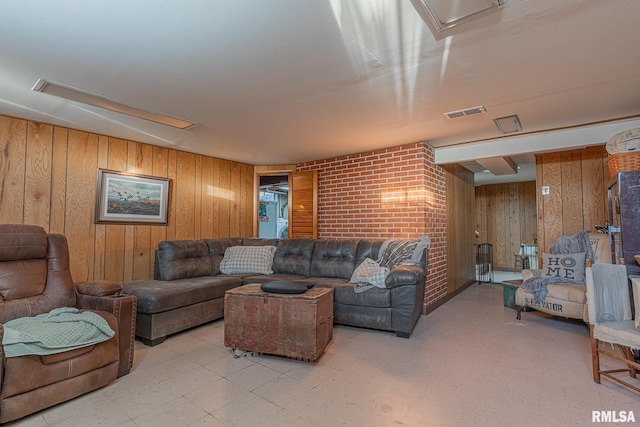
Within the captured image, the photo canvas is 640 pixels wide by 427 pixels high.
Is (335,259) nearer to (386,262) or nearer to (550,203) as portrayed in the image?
(386,262)

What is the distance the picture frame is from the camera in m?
3.60

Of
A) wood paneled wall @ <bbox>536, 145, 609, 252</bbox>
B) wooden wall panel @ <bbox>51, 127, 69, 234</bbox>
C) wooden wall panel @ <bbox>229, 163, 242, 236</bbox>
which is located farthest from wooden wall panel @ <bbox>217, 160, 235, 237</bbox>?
wood paneled wall @ <bbox>536, 145, 609, 252</bbox>

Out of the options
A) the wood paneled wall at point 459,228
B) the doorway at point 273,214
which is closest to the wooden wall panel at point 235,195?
the wood paneled wall at point 459,228

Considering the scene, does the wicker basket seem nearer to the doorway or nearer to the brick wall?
the brick wall

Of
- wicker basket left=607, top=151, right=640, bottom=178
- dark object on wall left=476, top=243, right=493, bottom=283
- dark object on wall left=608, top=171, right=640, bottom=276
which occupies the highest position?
wicker basket left=607, top=151, right=640, bottom=178

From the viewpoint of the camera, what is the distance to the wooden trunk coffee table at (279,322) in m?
2.44

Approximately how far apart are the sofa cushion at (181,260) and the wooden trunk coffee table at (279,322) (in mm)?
1384

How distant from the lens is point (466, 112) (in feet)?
9.64

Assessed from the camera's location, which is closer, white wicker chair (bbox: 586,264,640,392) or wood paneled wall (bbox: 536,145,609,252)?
white wicker chair (bbox: 586,264,640,392)

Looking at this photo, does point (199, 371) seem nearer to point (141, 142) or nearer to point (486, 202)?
point (141, 142)

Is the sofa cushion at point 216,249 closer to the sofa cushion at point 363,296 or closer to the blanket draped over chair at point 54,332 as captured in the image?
the sofa cushion at point 363,296

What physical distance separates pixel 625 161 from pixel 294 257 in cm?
353

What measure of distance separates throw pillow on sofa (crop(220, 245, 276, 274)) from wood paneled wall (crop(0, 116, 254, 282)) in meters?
0.72

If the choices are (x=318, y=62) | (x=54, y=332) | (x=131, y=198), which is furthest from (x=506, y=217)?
(x=54, y=332)
